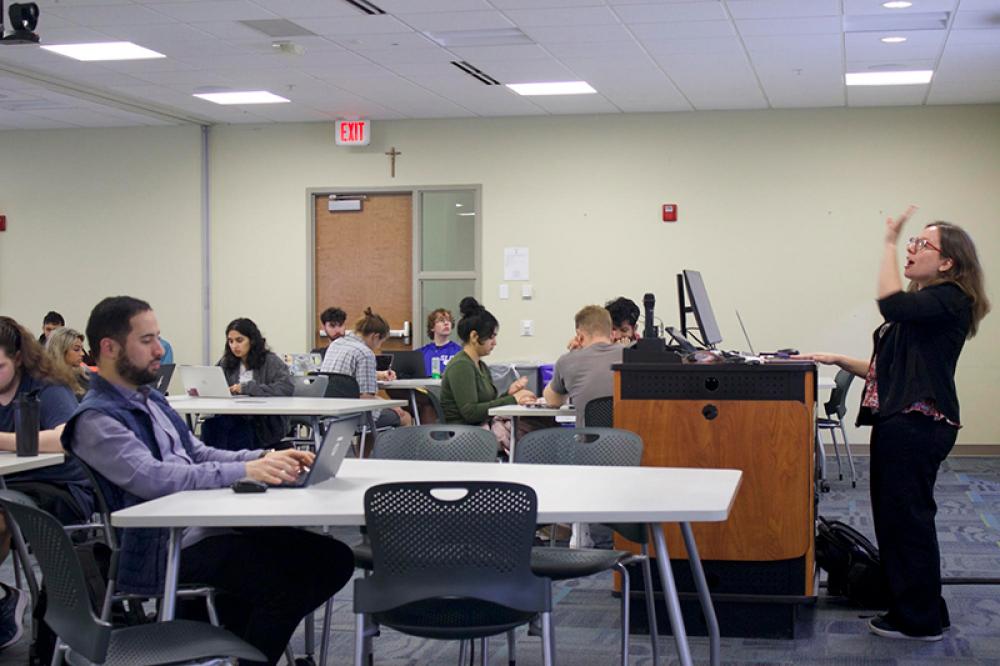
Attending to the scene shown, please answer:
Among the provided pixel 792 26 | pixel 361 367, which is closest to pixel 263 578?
pixel 361 367

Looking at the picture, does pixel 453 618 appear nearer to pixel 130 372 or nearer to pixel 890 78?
pixel 130 372

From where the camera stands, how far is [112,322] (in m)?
3.39

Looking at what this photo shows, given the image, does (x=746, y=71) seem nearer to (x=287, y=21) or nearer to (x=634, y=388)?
(x=287, y=21)

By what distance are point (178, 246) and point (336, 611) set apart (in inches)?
292

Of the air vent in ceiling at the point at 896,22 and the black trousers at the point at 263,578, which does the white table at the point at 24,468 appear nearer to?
the black trousers at the point at 263,578

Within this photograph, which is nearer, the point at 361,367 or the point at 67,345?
the point at 67,345

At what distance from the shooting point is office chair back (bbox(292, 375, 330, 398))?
24.9ft

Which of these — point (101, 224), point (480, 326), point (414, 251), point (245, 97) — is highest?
point (245, 97)

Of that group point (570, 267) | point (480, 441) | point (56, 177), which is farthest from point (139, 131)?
point (480, 441)

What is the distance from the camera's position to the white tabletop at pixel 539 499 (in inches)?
111

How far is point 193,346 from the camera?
38.8 ft

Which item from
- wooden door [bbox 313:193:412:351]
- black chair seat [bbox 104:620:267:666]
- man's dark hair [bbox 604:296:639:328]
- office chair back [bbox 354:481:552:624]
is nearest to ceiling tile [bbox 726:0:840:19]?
man's dark hair [bbox 604:296:639:328]

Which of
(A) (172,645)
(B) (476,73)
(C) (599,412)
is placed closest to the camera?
(A) (172,645)

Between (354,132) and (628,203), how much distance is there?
8.29 feet
